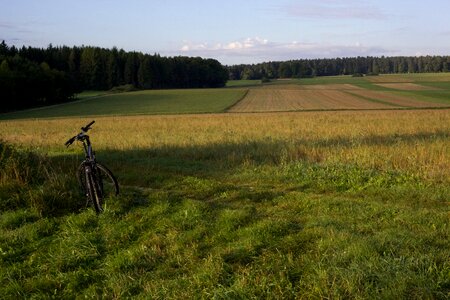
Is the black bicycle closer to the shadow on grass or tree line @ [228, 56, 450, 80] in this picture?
the shadow on grass

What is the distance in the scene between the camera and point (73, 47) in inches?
4486

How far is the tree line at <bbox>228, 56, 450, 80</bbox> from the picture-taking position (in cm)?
17112

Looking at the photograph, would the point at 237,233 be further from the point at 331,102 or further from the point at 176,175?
the point at 331,102

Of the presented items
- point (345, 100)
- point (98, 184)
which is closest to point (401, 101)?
point (345, 100)

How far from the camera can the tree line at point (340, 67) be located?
171125 mm

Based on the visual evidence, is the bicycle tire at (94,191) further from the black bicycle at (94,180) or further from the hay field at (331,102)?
the hay field at (331,102)

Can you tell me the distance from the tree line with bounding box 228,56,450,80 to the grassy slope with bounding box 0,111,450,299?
→ 165 meters

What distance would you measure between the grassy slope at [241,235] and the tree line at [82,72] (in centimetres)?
6410

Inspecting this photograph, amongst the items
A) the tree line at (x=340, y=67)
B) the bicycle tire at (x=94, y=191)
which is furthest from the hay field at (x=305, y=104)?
the tree line at (x=340, y=67)

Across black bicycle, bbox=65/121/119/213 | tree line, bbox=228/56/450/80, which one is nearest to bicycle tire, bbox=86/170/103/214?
black bicycle, bbox=65/121/119/213

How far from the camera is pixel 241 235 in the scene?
6.02 m

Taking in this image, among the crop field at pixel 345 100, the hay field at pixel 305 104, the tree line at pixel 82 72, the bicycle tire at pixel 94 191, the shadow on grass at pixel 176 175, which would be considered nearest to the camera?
the bicycle tire at pixel 94 191

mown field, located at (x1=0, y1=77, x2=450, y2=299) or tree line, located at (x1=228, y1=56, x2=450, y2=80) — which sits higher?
tree line, located at (x1=228, y1=56, x2=450, y2=80)

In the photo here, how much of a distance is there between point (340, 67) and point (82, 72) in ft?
395
